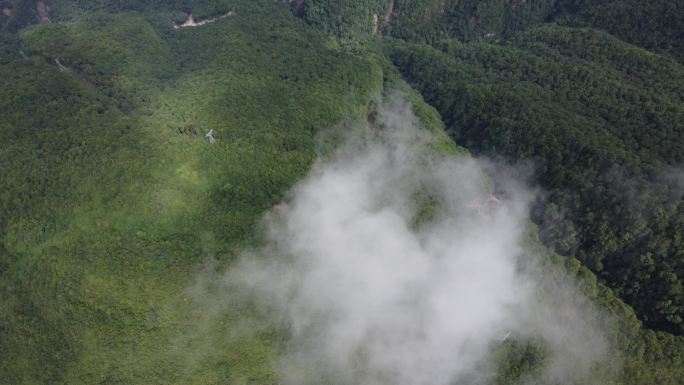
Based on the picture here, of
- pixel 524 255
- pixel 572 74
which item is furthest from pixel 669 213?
pixel 572 74

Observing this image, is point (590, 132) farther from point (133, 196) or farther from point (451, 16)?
point (133, 196)

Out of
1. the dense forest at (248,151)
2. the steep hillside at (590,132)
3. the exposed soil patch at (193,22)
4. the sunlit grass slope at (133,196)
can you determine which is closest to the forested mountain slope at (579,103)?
the steep hillside at (590,132)

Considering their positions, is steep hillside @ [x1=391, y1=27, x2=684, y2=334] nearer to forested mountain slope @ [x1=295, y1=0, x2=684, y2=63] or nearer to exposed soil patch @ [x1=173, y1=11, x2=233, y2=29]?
forested mountain slope @ [x1=295, y1=0, x2=684, y2=63]

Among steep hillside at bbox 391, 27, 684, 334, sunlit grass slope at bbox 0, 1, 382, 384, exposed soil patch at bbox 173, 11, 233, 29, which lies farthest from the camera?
exposed soil patch at bbox 173, 11, 233, 29

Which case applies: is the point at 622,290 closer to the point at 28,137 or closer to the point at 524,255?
the point at 524,255

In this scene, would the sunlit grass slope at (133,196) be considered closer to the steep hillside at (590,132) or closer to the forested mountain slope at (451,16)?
the steep hillside at (590,132)

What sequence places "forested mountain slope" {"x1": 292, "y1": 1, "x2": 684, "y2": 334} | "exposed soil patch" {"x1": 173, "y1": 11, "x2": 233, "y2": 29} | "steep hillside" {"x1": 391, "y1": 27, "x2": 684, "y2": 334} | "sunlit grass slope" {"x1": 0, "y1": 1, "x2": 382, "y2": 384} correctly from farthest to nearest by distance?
"exposed soil patch" {"x1": 173, "y1": 11, "x2": 233, "y2": 29} → "forested mountain slope" {"x1": 292, "y1": 1, "x2": 684, "y2": 334} → "steep hillside" {"x1": 391, "y1": 27, "x2": 684, "y2": 334} → "sunlit grass slope" {"x1": 0, "y1": 1, "x2": 382, "y2": 384}

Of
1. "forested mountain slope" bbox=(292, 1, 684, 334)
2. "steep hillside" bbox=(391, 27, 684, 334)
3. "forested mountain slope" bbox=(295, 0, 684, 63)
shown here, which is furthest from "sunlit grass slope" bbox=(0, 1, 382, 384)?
"forested mountain slope" bbox=(295, 0, 684, 63)

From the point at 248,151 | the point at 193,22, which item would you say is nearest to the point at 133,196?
the point at 248,151
